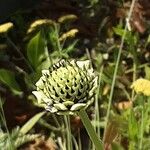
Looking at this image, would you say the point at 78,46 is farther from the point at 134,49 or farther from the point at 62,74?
the point at 62,74

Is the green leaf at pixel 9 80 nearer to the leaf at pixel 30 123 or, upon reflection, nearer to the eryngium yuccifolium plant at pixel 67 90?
the leaf at pixel 30 123

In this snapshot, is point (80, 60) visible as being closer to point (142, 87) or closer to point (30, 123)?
point (142, 87)

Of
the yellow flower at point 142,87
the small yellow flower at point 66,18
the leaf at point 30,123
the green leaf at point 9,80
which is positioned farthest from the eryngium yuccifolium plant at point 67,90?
the small yellow flower at point 66,18

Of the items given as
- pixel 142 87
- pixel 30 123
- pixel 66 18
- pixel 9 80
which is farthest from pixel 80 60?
pixel 66 18

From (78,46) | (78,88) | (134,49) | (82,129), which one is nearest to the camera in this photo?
(78,88)

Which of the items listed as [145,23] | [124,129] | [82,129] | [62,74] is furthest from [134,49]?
[62,74]
